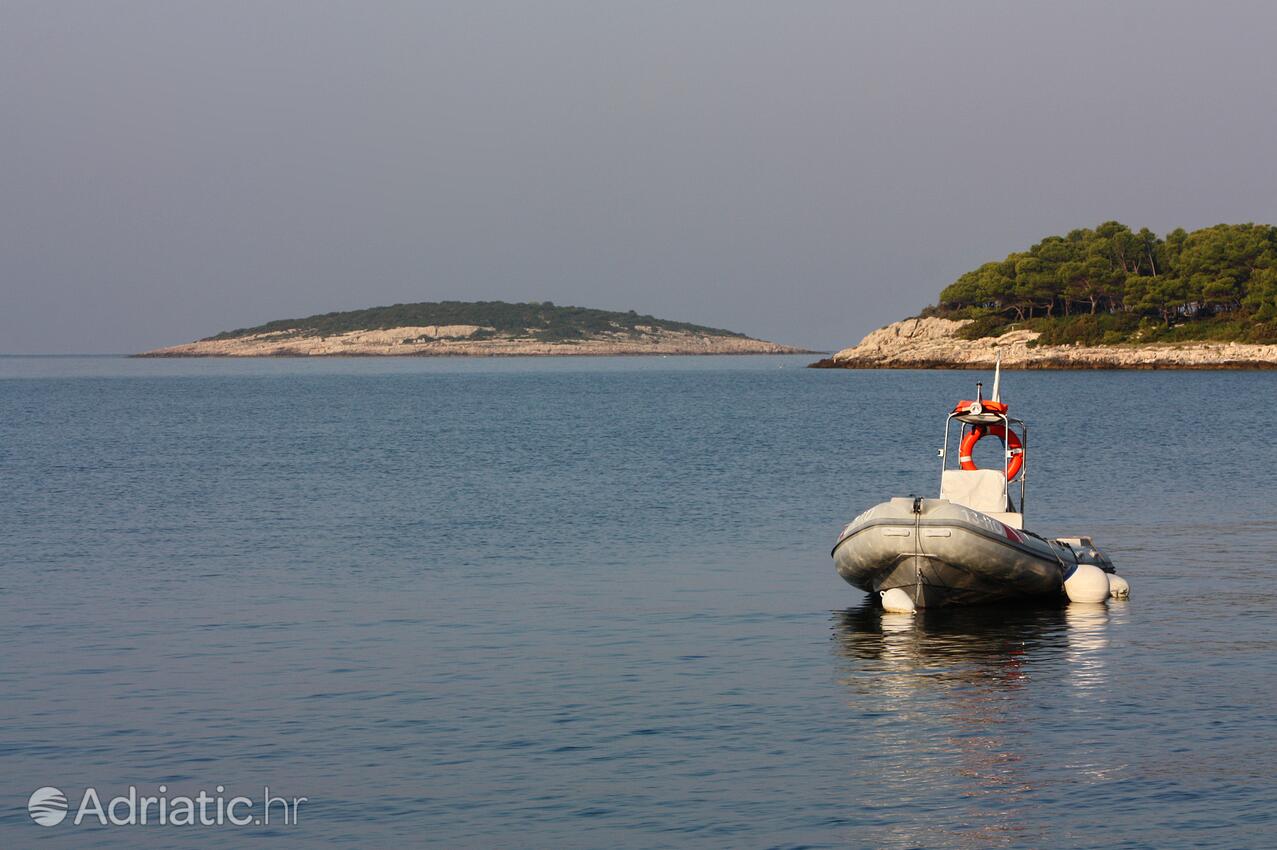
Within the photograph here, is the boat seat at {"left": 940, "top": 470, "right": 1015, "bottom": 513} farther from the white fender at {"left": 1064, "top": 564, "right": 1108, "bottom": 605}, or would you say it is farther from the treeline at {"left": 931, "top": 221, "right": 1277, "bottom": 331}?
the treeline at {"left": 931, "top": 221, "right": 1277, "bottom": 331}

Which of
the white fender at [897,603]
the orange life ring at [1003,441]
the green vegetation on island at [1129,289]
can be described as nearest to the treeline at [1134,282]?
the green vegetation on island at [1129,289]

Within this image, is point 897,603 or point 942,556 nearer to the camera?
point 942,556

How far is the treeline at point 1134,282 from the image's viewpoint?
13588 centimetres

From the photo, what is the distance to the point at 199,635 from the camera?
18.8 m

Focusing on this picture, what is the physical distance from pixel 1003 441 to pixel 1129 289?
12496 centimetres

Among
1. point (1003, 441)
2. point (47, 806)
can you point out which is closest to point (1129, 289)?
point (1003, 441)

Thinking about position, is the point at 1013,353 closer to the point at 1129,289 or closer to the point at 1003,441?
the point at 1129,289

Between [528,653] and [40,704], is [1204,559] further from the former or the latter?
[40,704]

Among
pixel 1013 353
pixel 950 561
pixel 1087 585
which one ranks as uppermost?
pixel 1013 353

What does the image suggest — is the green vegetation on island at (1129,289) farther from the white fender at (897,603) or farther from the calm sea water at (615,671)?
the white fender at (897,603)

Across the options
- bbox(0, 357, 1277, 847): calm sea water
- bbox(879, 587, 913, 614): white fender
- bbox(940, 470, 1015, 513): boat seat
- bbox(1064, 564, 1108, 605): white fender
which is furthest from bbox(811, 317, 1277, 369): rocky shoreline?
bbox(879, 587, 913, 614): white fender

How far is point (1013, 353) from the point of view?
5571 inches

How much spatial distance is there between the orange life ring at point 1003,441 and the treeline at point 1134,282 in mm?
113260

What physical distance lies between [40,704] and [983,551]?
1229cm
